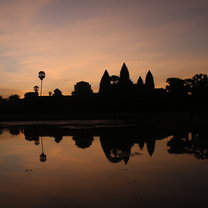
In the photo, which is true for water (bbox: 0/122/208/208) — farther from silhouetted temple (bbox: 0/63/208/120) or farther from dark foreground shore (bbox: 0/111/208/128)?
silhouetted temple (bbox: 0/63/208/120)

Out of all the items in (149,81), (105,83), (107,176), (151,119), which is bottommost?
(107,176)

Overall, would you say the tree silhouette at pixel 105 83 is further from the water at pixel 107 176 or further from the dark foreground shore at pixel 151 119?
the water at pixel 107 176

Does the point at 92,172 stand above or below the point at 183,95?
below

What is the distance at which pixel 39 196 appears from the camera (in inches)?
334

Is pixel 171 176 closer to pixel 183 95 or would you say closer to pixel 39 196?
pixel 39 196

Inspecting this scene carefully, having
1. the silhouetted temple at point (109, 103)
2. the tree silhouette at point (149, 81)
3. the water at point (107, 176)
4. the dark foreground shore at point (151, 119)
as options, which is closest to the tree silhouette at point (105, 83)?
the silhouetted temple at point (109, 103)

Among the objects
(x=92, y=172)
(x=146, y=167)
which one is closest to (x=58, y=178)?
(x=92, y=172)

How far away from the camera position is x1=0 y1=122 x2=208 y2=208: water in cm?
794

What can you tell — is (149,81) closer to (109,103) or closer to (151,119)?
(109,103)

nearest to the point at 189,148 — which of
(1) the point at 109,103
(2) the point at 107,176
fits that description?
(2) the point at 107,176

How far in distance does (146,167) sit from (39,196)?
17.1 feet

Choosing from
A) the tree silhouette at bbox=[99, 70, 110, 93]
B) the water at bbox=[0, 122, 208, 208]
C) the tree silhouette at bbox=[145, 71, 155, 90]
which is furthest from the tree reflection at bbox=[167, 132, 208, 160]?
the tree silhouette at bbox=[145, 71, 155, 90]

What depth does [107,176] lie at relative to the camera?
10.6m

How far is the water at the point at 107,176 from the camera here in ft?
26.0
